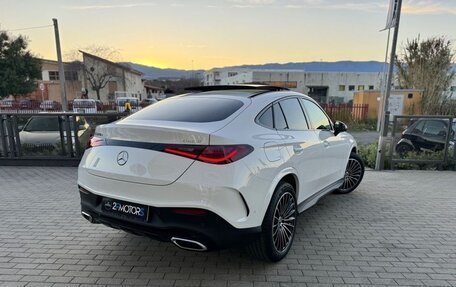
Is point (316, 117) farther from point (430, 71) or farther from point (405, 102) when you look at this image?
point (430, 71)

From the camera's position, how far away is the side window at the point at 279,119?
3.29 m

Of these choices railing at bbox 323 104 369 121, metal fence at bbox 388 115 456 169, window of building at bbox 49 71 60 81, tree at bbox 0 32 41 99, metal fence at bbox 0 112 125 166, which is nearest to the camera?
metal fence at bbox 388 115 456 169

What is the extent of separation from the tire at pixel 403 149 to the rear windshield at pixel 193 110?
5930mm

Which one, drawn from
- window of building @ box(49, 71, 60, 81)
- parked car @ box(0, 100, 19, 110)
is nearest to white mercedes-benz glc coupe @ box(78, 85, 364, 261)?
parked car @ box(0, 100, 19, 110)

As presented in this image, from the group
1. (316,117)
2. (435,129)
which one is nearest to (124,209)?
(316,117)

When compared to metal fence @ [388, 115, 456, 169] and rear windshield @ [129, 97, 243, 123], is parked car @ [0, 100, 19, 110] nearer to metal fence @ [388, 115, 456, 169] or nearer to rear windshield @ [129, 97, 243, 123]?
rear windshield @ [129, 97, 243, 123]

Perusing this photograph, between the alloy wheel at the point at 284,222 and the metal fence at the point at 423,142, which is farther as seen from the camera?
the metal fence at the point at 423,142

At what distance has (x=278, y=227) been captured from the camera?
3152mm

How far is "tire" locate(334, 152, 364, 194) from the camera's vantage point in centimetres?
544

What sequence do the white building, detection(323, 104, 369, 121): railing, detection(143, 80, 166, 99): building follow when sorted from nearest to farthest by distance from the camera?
detection(323, 104, 369, 121): railing
the white building
detection(143, 80, 166, 99): building

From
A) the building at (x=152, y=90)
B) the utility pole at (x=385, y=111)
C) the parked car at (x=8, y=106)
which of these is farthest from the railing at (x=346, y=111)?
the building at (x=152, y=90)

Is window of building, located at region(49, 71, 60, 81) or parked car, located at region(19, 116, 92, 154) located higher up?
window of building, located at region(49, 71, 60, 81)

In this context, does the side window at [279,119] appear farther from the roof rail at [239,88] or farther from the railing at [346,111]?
the railing at [346,111]

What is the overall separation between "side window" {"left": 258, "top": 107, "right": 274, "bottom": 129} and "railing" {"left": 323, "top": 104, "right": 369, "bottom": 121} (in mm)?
16564
